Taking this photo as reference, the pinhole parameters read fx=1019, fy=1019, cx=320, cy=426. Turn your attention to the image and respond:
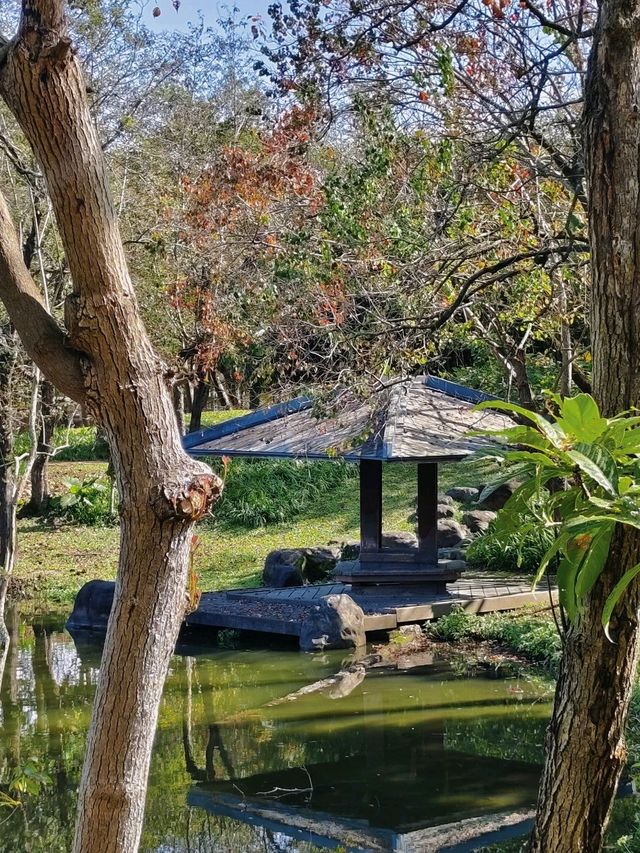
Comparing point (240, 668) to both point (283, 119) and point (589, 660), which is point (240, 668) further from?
point (589, 660)

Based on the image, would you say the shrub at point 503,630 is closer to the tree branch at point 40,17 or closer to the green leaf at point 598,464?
the green leaf at point 598,464

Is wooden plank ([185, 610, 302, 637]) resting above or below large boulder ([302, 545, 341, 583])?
below

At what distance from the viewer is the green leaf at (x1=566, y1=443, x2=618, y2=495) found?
5.90 feet

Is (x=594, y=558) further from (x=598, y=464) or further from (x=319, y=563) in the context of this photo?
(x=319, y=563)

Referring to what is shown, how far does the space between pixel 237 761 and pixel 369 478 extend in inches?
216

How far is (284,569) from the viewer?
595 inches

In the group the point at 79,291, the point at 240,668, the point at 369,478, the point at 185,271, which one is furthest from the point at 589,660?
the point at 185,271

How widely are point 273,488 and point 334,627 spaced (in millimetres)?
9085

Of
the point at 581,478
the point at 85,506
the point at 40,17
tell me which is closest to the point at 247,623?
the point at 85,506

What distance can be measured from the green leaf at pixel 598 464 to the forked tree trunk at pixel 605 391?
0.74m

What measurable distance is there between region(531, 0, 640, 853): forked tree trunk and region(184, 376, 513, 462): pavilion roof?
8725mm

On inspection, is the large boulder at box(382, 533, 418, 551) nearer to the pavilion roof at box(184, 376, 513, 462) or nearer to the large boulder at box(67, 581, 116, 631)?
the pavilion roof at box(184, 376, 513, 462)

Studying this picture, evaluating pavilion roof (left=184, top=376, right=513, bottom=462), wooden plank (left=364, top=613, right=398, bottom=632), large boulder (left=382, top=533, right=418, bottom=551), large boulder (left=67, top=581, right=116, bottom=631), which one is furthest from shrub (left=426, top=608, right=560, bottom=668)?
large boulder (left=67, top=581, right=116, bottom=631)

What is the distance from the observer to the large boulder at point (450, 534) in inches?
647
